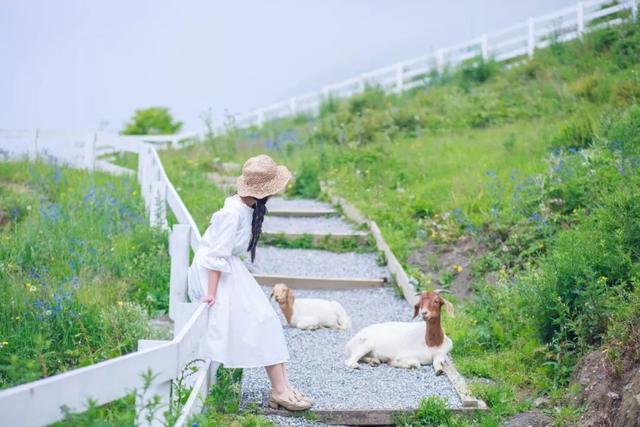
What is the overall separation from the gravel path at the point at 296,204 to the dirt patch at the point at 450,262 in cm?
345

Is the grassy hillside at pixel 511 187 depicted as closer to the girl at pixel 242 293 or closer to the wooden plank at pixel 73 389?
the girl at pixel 242 293

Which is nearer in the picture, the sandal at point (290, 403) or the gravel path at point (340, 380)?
the sandal at point (290, 403)

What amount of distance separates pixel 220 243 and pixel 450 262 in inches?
200

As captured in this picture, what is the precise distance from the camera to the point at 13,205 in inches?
462

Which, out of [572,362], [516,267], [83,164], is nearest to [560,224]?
[516,267]

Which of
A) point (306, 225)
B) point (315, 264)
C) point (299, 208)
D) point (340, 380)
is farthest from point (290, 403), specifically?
point (299, 208)

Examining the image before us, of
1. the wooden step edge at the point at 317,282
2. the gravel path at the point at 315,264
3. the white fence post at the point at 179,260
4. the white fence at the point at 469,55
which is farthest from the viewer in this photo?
the white fence at the point at 469,55

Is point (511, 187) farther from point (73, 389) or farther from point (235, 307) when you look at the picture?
point (73, 389)

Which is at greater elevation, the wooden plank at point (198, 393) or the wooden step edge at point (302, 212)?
the wooden step edge at point (302, 212)

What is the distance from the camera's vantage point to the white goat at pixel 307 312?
346 inches

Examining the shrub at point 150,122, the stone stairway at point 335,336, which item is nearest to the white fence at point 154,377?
the stone stairway at point 335,336

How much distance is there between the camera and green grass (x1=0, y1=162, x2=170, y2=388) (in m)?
7.54

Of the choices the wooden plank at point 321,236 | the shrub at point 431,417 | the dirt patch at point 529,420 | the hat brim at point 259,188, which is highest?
the hat brim at point 259,188

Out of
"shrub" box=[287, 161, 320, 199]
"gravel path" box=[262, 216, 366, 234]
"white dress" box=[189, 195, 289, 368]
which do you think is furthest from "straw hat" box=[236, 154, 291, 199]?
"shrub" box=[287, 161, 320, 199]
